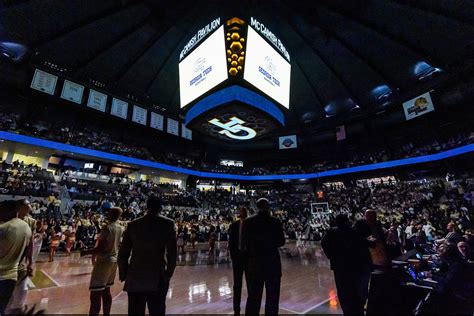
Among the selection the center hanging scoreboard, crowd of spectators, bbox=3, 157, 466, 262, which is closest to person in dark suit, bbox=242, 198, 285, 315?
the center hanging scoreboard

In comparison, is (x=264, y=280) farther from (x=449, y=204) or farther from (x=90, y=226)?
(x=449, y=204)

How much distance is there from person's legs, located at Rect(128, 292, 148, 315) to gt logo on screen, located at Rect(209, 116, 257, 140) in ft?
22.0

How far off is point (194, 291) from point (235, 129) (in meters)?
6.23

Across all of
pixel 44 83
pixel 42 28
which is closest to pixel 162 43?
pixel 42 28

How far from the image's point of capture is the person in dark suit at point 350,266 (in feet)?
10.3

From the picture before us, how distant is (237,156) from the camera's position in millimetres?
40531

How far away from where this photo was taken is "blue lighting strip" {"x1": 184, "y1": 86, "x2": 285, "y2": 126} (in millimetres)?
7305

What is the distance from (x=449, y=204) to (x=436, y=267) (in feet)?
60.0

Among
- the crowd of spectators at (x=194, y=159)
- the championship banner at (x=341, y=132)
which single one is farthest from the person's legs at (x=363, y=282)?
the championship banner at (x=341, y=132)

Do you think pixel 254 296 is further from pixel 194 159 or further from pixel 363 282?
pixel 194 159

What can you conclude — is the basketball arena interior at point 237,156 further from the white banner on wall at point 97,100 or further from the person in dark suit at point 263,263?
the white banner on wall at point 97,100

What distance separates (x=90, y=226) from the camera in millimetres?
12758

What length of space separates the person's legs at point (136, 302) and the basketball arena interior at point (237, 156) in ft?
0.07

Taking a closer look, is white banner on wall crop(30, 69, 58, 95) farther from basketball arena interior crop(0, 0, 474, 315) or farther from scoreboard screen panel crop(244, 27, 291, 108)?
scoreboard screen panel crop(244, 27, 291, 108)
